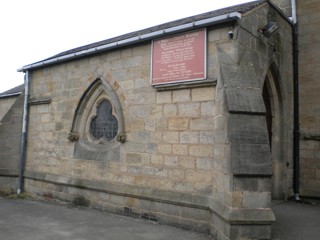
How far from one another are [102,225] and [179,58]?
11.5 ft

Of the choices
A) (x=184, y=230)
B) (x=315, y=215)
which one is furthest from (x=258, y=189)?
(x=315, y=215)

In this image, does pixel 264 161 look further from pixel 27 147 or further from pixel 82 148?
pixel 27 147

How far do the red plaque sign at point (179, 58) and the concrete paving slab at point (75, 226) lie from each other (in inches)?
109

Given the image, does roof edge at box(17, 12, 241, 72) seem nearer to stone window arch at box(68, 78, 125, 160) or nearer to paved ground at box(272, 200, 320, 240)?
stone window arch at box(68, 78, 125, 160)

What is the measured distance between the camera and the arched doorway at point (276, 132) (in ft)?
25.7

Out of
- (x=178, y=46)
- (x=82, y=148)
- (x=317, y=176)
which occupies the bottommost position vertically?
(x=317, y=176)

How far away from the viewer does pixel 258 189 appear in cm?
477

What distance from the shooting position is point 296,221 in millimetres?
5957

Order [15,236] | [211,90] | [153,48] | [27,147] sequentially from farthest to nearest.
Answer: [27,147]
[153,48]
[211,90]
[15,236]

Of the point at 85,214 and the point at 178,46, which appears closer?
the point at 178,46

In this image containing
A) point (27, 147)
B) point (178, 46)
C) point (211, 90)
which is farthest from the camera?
point (27, 147)

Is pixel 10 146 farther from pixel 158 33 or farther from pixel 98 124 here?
pixel 158 33

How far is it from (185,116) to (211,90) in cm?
71

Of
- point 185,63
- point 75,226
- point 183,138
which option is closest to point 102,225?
point 75,226
